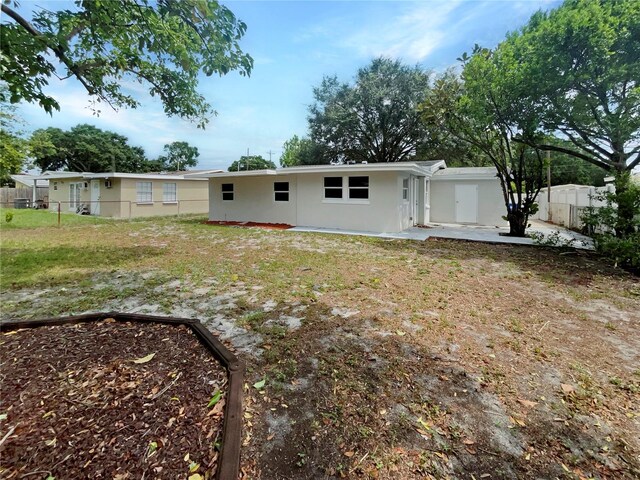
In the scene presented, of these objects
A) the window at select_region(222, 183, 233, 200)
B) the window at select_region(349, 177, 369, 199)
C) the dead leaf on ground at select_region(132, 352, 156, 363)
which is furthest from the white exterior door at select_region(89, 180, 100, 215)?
the dead leaf on ground at select_region(132, 352, 156, 363)

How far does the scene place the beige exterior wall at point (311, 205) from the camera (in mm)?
12023

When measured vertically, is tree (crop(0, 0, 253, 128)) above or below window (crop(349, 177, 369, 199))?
above

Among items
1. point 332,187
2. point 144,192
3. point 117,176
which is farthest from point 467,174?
point 117,176

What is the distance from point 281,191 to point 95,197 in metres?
12.5

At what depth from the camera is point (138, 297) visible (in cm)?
491

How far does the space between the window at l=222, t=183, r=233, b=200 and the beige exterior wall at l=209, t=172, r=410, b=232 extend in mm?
167

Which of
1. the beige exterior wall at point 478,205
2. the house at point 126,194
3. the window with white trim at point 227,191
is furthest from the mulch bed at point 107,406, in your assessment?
the house at point 126,194

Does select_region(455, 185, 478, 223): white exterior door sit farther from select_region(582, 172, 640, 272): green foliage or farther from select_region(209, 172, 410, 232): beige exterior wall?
select_region(582, 172, 640, 272): green foliage

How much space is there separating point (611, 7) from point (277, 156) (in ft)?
156

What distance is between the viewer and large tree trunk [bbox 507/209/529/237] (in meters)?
11.6

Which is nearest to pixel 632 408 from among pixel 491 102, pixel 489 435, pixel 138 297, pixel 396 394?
pixel 489 435

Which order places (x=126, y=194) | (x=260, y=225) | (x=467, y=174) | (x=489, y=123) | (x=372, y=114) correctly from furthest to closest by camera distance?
(x=372, y=114), (x=126, y=194), (x=467, y=174), (x=260, y=225), (x=489, y=123)

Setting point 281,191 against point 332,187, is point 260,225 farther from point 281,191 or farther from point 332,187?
point 332,187

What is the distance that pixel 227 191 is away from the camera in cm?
1609
